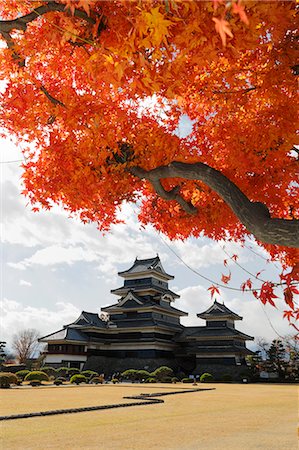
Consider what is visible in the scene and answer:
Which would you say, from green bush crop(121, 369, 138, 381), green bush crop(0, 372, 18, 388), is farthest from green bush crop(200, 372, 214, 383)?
green bush crop(0, 372, 18, 388)

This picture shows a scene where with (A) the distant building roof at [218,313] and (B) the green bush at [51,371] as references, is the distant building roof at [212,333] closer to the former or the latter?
(A) the distant building roof at [218,313]

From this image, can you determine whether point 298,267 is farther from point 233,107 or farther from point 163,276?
point 163,276

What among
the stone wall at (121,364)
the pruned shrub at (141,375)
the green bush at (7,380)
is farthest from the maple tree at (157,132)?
the stone wall at (121,364)

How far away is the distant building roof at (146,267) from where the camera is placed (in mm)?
47216

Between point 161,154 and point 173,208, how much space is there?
1.41m

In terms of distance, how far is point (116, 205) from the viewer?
23.7ft

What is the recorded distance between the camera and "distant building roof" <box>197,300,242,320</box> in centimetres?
4344

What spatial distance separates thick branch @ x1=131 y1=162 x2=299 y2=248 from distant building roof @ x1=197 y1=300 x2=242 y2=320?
40617 mm

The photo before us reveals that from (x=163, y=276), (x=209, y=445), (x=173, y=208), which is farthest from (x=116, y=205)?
(x=163, y=276)

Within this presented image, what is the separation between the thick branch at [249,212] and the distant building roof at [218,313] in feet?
133

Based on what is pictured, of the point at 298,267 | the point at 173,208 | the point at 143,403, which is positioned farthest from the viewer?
the point at 143,403

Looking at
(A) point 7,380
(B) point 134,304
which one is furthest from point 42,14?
(B) point 134,304

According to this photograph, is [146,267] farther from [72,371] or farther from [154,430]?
[154,430]

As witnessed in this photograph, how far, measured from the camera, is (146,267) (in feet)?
156
